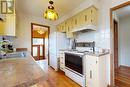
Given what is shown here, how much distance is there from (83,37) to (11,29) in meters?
2.36

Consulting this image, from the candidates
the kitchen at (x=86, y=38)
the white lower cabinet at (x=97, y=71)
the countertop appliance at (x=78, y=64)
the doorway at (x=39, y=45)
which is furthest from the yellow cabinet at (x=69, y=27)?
the doorway at (x=39, y=45)

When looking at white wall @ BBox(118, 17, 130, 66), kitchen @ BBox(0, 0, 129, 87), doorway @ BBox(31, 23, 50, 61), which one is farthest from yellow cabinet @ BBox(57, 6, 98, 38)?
doorway @ BBox(31, 23, 50, 61)

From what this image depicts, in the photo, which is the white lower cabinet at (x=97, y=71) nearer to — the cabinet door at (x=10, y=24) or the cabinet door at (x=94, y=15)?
the cabinet door at (x=94, y=15)

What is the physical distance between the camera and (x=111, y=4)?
2.78 m

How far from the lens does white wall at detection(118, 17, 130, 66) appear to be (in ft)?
16.1

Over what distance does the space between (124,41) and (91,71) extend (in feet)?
11.4

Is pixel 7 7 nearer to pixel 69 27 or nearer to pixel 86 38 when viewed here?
pixel 69 27

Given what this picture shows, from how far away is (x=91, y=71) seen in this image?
97.3 inches

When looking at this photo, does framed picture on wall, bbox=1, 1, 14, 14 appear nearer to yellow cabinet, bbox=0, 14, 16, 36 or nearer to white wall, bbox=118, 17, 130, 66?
yellow cabinet, bbox=0, 14, 16, 36

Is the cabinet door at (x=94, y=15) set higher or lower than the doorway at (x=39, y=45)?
higher

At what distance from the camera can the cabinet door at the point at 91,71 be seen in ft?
7.68

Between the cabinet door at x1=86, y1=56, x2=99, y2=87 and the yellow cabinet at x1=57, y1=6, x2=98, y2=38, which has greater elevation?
the yellow cabinet at x1=57, y1=6, x2=98, y2=38

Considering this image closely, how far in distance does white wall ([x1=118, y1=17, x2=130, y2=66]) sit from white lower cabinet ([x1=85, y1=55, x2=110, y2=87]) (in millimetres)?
2844

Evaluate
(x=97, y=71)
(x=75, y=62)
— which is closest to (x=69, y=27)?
(x=75, y=62)
